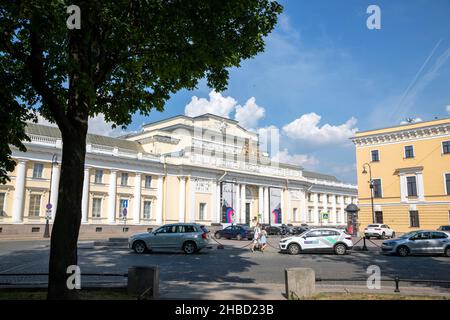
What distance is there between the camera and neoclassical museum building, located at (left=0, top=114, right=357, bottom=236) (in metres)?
40.3

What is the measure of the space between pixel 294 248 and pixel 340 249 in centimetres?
264

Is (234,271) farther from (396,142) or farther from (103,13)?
(396,142)

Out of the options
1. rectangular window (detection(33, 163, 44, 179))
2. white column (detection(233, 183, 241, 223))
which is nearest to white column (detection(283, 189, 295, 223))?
white column (detection(233, 183, 241, 223))

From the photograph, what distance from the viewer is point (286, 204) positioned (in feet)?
231

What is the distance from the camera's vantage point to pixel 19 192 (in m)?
38.8

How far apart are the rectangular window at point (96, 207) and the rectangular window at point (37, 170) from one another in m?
6.77

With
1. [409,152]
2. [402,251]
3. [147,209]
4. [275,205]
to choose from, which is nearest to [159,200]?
[147,209]

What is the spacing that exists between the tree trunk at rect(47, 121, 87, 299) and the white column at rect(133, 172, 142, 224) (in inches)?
1644

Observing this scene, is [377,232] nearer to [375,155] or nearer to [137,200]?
[375,155]

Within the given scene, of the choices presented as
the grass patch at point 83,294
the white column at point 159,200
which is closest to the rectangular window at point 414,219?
the white column at point 159,200

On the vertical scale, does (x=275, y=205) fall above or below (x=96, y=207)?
above

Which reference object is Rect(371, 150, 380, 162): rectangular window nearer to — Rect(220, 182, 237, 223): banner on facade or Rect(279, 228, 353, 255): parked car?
Rect(220, 182, 237, 223): banner on facade

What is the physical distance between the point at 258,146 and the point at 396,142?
94.2ft

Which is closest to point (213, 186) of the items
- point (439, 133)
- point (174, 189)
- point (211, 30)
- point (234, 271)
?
point (174, 189)
